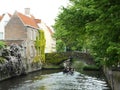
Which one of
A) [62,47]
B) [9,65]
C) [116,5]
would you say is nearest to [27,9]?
[62,47]

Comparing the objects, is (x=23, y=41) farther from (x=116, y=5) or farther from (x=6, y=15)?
(x=116, y=5)

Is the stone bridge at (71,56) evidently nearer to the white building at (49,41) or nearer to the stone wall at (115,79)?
the white building at (49,41)

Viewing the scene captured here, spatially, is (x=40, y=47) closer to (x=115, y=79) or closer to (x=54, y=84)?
(x=54, y=84)

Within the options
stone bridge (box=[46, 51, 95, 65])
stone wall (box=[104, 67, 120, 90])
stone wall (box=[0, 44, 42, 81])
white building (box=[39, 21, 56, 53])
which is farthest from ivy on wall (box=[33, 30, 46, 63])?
stone wall (box=[104, 67, 120, 90])

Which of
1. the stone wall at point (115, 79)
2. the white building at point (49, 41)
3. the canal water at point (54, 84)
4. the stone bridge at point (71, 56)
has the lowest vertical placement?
the canal water at point (54, 84)

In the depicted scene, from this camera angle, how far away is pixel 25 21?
5728cm

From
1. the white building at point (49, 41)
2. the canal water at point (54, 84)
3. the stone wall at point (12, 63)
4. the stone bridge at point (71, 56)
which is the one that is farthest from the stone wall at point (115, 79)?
the white building at point (49, 41)

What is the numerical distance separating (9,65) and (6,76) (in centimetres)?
162

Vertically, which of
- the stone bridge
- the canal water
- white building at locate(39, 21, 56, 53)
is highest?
white building at locate(39, 21, 56, 53)

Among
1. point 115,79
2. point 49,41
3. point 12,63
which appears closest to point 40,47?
point 49,41

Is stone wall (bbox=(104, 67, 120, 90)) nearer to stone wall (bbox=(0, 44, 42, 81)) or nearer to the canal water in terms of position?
the canal water

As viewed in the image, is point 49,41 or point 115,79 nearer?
point 115,79

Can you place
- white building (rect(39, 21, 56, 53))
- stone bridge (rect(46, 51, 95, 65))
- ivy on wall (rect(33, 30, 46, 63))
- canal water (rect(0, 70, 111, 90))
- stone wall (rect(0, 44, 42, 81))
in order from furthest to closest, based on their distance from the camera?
white building (rect(39, 21, 56, 53)), stone bridge (rect(46, 51, 95, 65)), ivy on wall (rect(33, 30, 46, 63)), stone wall (rect(0, 44, 42, 81)), canal water (rect(0, 70, 111, 90))

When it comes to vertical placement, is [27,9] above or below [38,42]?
above
